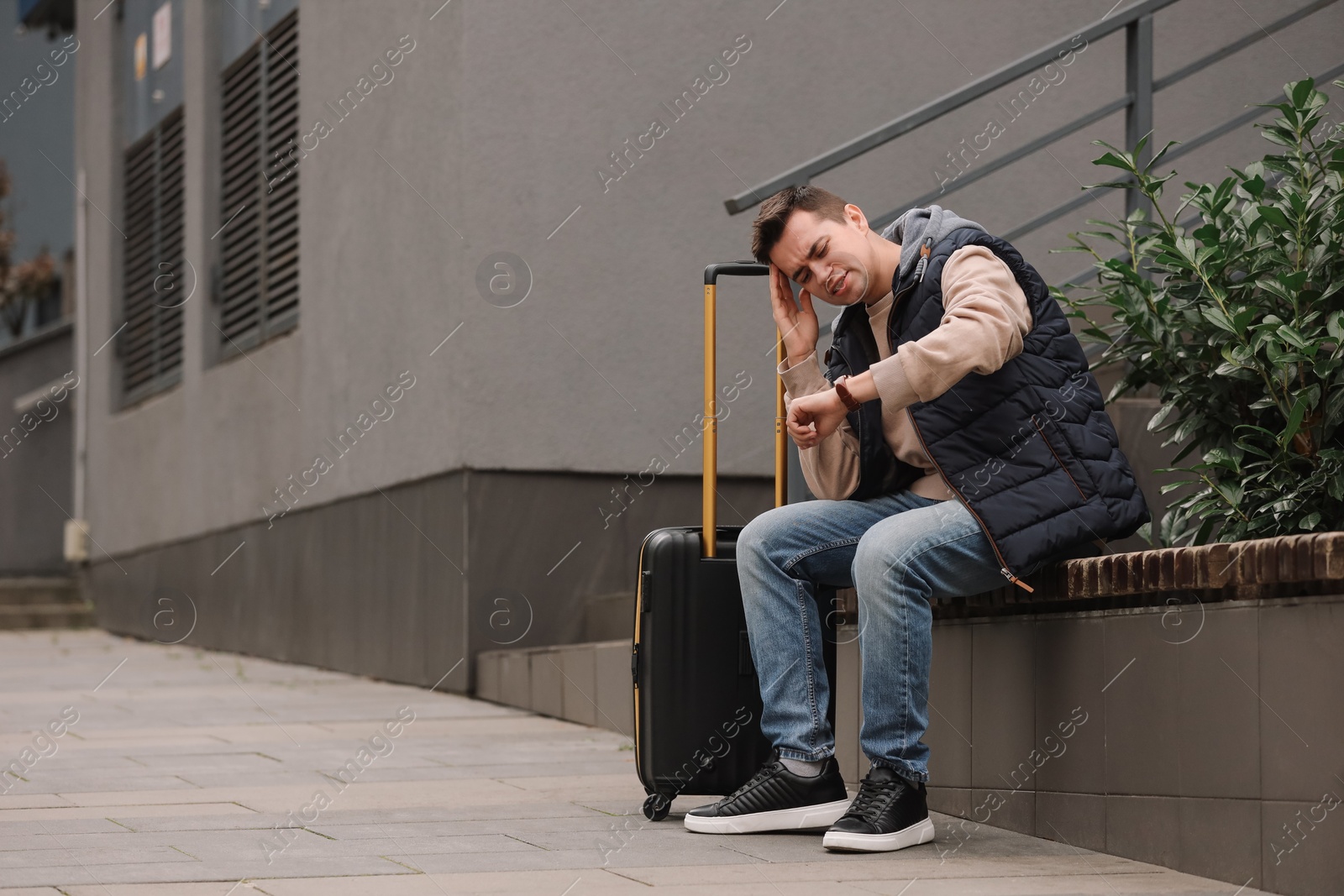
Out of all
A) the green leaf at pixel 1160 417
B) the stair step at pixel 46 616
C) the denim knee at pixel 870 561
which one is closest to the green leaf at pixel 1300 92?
the green leaf at pixel 1160 417

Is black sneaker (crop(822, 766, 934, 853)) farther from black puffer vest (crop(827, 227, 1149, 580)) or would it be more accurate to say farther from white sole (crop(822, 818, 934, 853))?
black puffer vest (crop(827, 227, 1149, 580))

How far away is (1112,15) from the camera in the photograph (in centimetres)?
488

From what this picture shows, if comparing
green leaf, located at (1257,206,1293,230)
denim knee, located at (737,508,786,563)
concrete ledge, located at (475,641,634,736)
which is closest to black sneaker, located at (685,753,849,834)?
denim knee, located at (737,508,786,563)

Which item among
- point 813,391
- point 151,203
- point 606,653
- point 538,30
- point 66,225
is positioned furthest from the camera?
point 66,225

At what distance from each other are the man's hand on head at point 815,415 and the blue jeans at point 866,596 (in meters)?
0.25

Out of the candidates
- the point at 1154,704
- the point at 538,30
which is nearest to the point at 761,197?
the point at 1154,704

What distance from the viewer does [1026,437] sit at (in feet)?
11.5

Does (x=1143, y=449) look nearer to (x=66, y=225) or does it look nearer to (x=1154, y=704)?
(x=1154, y=704)

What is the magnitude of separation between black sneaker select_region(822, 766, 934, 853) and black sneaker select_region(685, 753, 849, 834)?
11 cm

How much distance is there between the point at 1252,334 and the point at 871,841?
148cm

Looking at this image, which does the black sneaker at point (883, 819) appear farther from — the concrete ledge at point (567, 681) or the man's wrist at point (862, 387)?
the concrete ledge at point (567, 681)

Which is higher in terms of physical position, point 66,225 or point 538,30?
point 66,225

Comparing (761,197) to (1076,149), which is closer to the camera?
(761,197)

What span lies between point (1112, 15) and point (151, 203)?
28.1 ft
